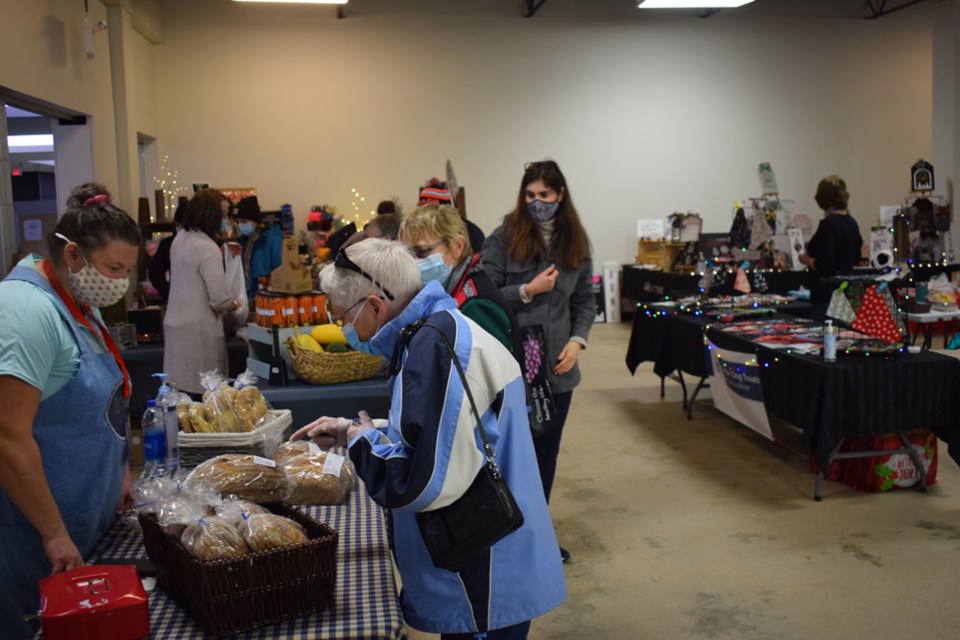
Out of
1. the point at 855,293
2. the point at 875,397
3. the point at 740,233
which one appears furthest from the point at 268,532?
the point at 740,233

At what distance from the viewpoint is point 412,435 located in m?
1.44

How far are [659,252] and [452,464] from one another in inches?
374

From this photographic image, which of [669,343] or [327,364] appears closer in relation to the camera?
[327,364]

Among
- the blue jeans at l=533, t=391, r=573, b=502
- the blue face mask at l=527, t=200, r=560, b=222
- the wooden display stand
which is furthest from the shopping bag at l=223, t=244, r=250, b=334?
the wooden display stand

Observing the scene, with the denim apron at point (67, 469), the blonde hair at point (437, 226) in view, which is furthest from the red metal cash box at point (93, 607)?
the blonde hair at point (437, 226)

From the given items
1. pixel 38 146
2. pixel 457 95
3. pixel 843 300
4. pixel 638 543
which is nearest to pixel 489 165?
pixel 457 95

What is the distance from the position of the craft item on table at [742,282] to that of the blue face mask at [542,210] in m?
3.19

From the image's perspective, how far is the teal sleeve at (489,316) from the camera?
2.32 metres

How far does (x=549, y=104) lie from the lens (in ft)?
35.6

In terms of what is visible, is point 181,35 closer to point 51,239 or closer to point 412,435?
point 51,239

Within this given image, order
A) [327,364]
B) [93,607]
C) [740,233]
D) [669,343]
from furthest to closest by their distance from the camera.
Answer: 1. [740,233]
2. [669,343]
3. [327,364]
4. [93,607]

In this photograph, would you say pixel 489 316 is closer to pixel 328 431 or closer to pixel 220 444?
pixel 328 431

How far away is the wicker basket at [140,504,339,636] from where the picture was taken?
4.46ft

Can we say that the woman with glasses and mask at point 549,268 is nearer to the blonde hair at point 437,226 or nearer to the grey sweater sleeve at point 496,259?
the grey sweater sleeve at point 496,259
